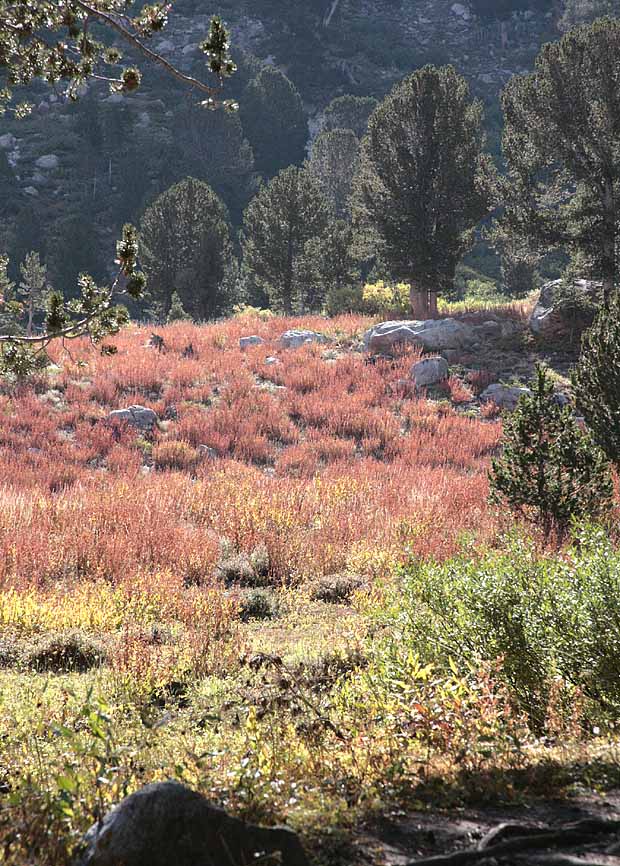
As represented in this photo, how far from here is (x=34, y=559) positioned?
23.1ft

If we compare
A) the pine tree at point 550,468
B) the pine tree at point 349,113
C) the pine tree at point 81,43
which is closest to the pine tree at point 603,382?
the pine tree at point 550,468

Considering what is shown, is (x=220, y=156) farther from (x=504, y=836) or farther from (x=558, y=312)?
(x=504, y=836)

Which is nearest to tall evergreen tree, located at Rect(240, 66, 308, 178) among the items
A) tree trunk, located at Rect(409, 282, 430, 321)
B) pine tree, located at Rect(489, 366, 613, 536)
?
tree trunk, located at Rect(409, 282, 430, 321)

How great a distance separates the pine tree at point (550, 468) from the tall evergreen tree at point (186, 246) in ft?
94.2

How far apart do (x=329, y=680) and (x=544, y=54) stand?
21144mm

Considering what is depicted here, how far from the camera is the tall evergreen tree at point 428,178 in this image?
24.2m

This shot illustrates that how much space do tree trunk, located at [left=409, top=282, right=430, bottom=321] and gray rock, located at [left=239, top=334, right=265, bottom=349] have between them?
23.5ft

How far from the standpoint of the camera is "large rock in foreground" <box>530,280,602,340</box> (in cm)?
1975

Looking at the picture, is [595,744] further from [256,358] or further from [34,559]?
[256,358]

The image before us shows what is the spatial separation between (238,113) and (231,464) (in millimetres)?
63556

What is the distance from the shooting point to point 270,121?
230 feet

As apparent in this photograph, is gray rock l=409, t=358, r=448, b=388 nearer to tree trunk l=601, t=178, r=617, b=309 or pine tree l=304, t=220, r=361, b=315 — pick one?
tree trunk l=601, t=178, r=617, b=309

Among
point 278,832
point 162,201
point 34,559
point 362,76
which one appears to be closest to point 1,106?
point 34,559

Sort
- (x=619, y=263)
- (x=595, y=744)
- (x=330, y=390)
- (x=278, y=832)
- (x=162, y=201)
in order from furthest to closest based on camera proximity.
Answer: (x=162, y=201)
(x=619, y=263)
(x=330, y=390)
(x=595, y=744)
(x=278, y=832)
